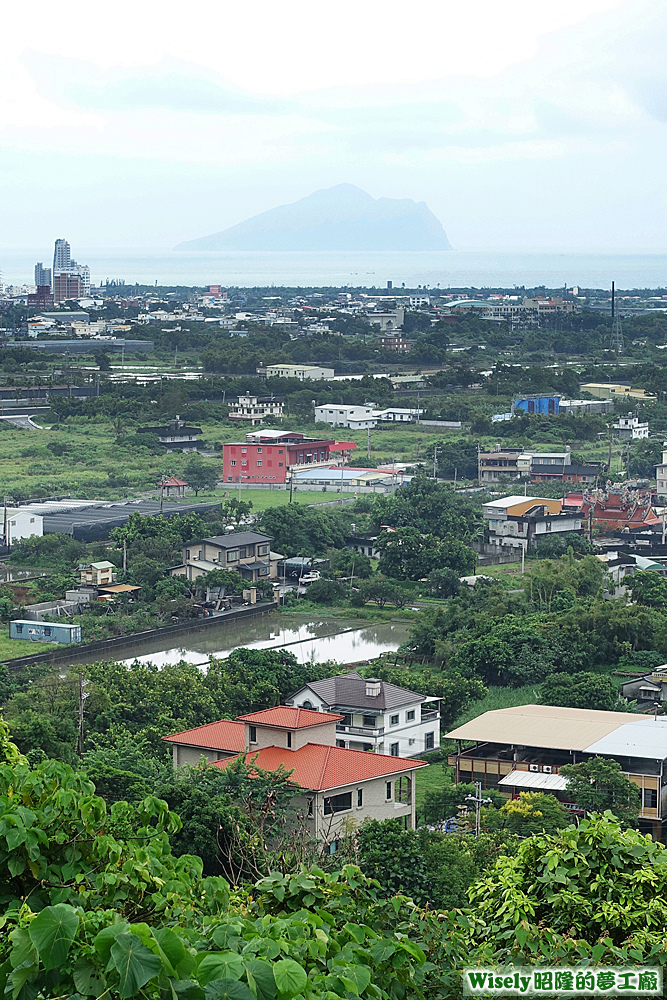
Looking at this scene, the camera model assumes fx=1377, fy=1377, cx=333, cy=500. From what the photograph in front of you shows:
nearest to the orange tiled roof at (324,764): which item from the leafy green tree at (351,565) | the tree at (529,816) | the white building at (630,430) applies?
the tree at (529,816)

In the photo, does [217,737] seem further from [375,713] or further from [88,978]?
[88,978]

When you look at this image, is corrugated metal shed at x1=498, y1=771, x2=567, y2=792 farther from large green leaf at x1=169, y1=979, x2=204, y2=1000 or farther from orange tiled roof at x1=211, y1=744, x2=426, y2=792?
large green leaf at x1=169, y1=979, x2=204, y2=1000

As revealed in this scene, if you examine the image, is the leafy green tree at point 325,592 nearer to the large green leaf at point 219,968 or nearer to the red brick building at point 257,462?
the red brick building at point 257,462

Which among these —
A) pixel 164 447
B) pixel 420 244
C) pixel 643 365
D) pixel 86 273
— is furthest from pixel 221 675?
pixel 420 244

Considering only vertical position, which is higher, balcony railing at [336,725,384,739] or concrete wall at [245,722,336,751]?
concrete wall at [245,722,336,751]

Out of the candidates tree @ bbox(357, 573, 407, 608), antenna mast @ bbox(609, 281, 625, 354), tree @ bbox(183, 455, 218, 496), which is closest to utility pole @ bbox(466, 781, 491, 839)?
tree @ bbox(357, 573, 407, 608)

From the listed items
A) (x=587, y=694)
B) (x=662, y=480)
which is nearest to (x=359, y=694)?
(x=587, y=694)
